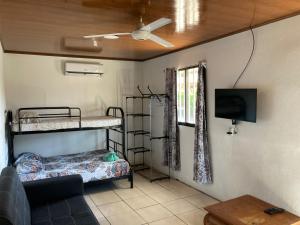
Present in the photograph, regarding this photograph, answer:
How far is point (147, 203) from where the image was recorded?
3516 millimetres

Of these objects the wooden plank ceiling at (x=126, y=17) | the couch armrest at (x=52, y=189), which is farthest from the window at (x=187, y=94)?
the couch armrest at (x=52, y=189)

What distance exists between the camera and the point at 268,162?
2771 millimetres

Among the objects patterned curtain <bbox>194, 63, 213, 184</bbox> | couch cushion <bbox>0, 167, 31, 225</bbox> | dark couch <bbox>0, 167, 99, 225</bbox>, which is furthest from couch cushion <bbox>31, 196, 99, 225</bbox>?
patterned curtain <bbox>194, 63, 213, 184</bbox>

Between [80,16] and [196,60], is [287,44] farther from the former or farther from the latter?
[80,16]

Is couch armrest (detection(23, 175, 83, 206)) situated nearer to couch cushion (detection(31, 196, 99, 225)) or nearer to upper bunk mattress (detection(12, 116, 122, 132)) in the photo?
couch cushion (detection(31, 196, 99, 225))

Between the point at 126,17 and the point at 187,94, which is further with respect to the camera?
the point at 187,94

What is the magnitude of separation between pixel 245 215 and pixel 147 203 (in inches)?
60.4

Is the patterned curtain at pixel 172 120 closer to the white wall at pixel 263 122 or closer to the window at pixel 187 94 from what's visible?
the window at pixel 187 94

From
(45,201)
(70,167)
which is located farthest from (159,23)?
(70,167)

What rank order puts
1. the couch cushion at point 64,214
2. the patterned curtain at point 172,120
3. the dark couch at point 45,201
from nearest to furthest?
the dark couch at point 45,201
the couch cushion at point 64,214
the patterned curtain at point 172,120

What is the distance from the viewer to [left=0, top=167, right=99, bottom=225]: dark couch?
6.04 ft

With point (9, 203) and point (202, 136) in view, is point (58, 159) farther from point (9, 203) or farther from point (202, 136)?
point (9, 203)

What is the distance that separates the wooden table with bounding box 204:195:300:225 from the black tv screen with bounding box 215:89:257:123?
2.94 feet

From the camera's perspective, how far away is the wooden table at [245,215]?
7.37 ft
